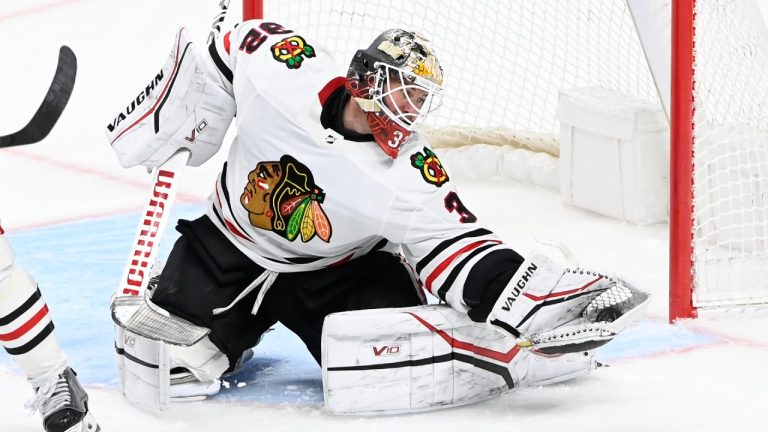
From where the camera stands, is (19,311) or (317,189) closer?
(19,311)

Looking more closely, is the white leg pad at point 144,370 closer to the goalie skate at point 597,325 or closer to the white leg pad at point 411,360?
the white leg pad at point 411,360

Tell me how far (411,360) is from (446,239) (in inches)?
10.2

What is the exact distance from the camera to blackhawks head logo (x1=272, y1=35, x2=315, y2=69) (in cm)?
330

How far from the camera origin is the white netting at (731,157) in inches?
154

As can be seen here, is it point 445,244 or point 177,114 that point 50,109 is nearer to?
point 177,114

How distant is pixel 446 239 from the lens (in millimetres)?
3150

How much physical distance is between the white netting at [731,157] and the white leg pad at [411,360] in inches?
30.2

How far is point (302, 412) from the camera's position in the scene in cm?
323

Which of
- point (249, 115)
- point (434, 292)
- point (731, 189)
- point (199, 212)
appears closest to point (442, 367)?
point (434, 292)

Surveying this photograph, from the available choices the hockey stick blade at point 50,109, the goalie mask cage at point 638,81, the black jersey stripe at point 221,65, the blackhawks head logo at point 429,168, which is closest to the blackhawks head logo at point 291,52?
the black jersey stripe at point 221,65

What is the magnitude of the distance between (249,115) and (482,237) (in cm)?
54

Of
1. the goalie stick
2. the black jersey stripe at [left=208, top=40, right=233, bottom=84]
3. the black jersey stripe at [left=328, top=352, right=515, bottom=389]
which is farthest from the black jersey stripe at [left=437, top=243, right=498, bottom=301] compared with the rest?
the black jersey stripe at [left=208, top=40, right=233, bottom=84]

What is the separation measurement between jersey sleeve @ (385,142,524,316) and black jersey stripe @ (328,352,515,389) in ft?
0.38

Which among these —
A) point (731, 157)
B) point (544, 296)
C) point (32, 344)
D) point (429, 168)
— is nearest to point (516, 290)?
point (544, 296)
